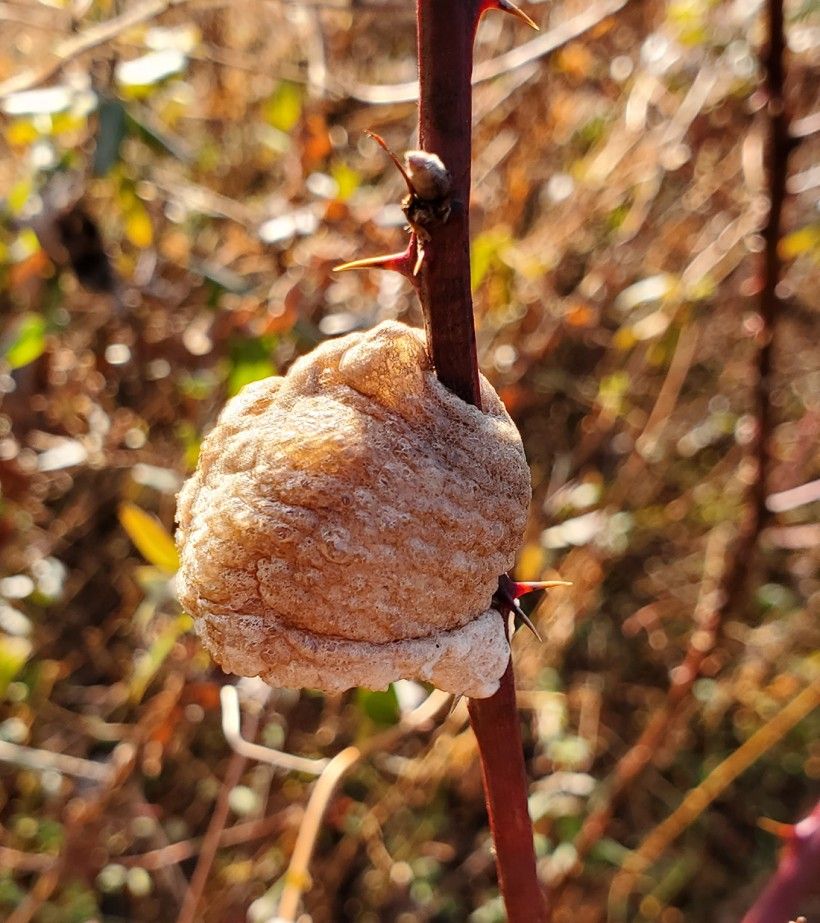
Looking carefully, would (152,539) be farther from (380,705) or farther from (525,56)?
(525,56)

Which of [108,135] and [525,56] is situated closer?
[108,135]

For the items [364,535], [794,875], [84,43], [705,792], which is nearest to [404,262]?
[364,535]

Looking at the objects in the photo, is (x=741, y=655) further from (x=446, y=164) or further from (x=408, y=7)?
(x=446, y=164)

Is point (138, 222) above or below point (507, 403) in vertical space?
above

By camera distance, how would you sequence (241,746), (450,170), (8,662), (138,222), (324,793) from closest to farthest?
1. (450,170)
2. (241,746)
3. (324,793)
4. (8,662)
5. (138,222)

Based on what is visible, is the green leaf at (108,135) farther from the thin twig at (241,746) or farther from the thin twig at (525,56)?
the thin twig at (241,746)
